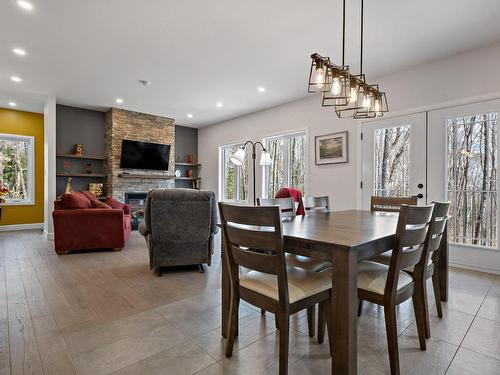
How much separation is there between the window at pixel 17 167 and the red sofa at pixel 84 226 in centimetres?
319

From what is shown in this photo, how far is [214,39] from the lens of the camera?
3264 millimetres

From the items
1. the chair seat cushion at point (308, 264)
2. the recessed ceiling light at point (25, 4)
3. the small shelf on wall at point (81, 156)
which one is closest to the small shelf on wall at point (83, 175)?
the small shelf on wall at point (81, 156)

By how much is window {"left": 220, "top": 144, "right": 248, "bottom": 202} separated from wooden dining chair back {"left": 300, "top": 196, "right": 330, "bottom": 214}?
3.76 m

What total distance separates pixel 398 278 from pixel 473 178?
107 inches

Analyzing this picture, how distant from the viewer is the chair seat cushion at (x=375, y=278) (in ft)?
5.14

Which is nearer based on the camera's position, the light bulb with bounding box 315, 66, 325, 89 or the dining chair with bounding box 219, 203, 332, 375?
the dining chair with bounding box 219, 203, 332, 375

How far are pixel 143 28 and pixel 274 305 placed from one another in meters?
3.13

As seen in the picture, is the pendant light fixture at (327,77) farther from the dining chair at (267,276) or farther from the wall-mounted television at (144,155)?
the wall-mounted television at (144,155)

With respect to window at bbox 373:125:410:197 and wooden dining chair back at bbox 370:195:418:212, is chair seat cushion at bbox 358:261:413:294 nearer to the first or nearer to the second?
wooden dining chair back at bbox 370:195:418:212

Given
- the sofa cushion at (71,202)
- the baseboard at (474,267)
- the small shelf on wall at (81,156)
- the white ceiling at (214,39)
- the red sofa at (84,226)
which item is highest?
the white ceiling at (214,39)

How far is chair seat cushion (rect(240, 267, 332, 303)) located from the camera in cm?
145

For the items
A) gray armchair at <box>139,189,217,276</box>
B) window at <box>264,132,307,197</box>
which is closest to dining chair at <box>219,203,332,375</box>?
gray armchair at <box>139,189,217,276</box>

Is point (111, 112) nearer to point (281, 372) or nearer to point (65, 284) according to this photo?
point (65, 284)

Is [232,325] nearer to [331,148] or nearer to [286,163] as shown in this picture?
[331,148]
